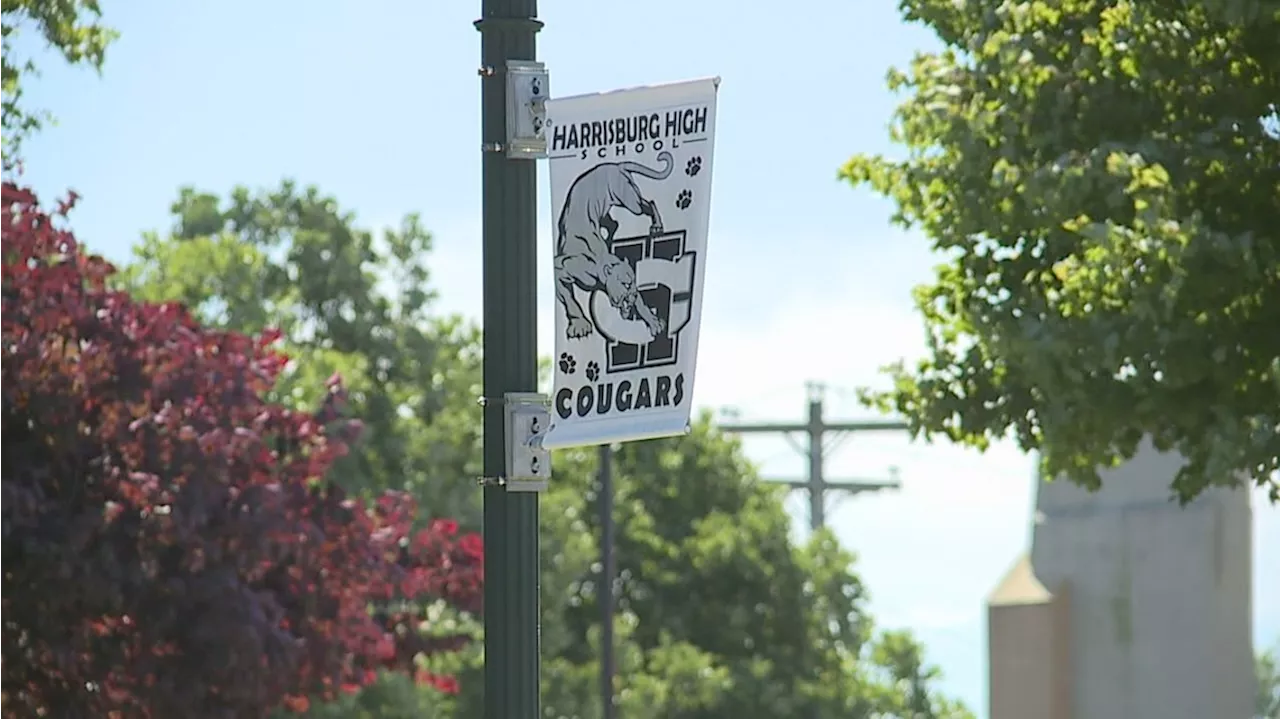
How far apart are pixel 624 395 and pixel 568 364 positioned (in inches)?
7.4

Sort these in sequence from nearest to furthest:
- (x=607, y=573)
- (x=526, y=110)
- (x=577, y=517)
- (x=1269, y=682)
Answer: (x=526, y=110), (x=607, y=573), (x=577, y=517), (x=1269, y=682)

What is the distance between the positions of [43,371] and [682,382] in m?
8.72

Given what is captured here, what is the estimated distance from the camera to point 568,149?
668 centimetres

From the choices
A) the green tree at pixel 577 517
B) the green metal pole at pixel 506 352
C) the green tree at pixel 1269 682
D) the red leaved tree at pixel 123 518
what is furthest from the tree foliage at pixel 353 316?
the green tree at pixel 1269 682

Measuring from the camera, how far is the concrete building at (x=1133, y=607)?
3036 centimetres

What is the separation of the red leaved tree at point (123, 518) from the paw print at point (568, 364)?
796cm

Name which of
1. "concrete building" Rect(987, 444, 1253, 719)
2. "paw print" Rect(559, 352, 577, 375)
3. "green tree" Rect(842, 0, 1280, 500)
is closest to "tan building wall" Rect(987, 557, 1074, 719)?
"concrete building" Rect(987, 444, 1253, 719)

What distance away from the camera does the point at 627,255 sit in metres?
6.71

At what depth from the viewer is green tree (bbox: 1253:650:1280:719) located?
275ft

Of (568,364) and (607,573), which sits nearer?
(568,364)

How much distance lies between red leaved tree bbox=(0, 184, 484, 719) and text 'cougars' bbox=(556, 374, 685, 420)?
797 cm

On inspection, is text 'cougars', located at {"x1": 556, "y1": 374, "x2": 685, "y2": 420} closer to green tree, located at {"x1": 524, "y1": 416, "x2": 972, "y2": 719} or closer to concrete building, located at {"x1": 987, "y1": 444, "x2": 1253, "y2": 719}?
concrete building, located at {"x1": 987, "y1": 444, "x2": 1253, "y2": 719}

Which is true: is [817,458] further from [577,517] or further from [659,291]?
[659,291]

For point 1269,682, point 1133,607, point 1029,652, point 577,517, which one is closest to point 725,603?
point 577,517
